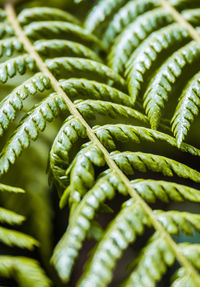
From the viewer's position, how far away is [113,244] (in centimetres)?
67

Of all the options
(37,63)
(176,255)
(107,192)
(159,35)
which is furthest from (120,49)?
(176,255)

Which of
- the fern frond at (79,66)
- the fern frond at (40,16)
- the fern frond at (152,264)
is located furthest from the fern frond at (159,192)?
the fern frond at (40,16)

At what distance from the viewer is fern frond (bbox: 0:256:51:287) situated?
2.11 feet

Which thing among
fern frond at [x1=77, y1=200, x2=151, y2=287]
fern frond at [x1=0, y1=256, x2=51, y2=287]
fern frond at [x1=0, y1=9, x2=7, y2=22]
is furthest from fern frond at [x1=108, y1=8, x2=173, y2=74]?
fern frond at [x1=0, y1=256, x2=51, y2=287]

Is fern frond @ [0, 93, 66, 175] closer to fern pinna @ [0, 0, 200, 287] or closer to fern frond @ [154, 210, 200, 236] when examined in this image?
fern pinna @ [0, 0, 200, 287]

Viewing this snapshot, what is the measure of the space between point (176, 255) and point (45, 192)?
2.20ft

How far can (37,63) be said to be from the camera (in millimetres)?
1115

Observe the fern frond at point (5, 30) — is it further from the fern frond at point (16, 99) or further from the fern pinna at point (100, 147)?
the fern frond at point (16, 99)

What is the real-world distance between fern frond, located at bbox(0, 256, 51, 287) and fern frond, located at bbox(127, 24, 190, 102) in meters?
0.62

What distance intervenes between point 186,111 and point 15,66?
1.98 feet

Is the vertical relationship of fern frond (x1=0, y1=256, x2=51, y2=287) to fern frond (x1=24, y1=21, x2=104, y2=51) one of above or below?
below

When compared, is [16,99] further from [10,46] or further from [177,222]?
[177,222]

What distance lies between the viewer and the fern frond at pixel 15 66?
104 centimetres

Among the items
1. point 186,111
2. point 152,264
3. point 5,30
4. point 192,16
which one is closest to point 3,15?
point 5,30
